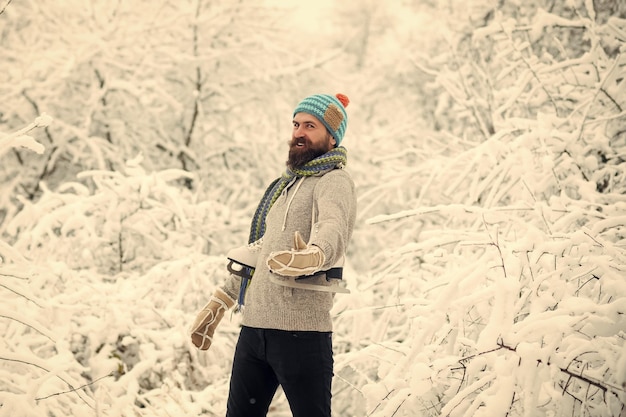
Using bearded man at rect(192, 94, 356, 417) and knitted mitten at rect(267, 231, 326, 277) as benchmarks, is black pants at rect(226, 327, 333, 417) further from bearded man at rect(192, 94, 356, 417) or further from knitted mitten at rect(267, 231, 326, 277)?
knitted mitten at rect(267, 231, 326, 277)

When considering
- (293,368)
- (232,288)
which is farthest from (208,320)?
(293,368)

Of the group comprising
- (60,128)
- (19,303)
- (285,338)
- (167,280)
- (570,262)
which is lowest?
(285,338)

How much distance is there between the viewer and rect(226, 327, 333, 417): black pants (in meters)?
1.82

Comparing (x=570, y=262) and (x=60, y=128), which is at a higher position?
(x=60, y=128)

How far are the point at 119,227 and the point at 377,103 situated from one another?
6.03 m

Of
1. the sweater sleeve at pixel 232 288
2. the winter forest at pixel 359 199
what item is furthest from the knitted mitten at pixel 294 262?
the sweater sleeve at pixel 232 288

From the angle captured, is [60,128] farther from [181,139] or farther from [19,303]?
[19,303]

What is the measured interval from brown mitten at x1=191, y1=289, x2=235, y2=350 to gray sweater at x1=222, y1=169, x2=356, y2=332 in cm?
23

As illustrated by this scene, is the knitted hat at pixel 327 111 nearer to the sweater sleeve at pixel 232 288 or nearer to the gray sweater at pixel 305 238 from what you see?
the gray sweater at pixel 305 238

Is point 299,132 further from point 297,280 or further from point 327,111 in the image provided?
point 297,280

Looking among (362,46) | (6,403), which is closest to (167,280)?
(6,403)

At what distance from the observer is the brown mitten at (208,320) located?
7.29 feet

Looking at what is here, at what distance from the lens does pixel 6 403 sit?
2219 millimetres

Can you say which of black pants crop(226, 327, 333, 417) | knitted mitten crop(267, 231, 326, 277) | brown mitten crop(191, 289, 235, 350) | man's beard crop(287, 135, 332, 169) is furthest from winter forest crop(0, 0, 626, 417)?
brown mitten crop(191, 289, 235, 350)
